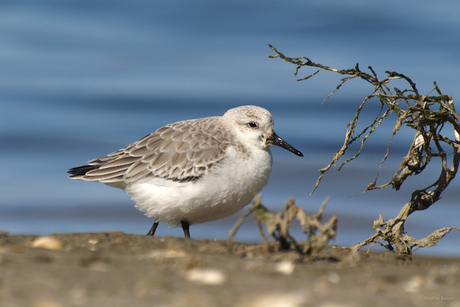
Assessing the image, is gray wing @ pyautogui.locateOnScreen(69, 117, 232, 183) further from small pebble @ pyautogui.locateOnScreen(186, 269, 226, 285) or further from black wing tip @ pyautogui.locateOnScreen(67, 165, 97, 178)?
small pebble @ pyautogui.locateOnScreen(186, 269, 226, 285)

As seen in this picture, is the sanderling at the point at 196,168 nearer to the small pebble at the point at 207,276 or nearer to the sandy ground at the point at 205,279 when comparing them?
the sandy ground at the point at 205,279

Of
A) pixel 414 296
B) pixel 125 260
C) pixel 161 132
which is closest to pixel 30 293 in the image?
pixel 125 260

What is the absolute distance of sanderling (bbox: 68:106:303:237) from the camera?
565 centimetres

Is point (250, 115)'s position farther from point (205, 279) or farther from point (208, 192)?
point (205, 279)

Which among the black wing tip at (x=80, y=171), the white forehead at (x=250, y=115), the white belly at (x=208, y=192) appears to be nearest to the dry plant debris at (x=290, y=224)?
the white belly at (x=208, y=192)

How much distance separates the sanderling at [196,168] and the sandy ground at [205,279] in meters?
1.57

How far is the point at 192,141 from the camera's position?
6039mm

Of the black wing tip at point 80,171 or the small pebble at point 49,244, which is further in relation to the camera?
the black wing tip at point 80,171

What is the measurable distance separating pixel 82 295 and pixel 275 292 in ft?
3.47

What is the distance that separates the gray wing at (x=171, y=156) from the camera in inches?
229

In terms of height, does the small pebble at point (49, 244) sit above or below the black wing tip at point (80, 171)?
below

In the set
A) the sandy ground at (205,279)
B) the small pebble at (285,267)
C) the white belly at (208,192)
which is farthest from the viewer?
the white belly at (208,192)

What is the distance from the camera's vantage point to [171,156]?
6.04 metres

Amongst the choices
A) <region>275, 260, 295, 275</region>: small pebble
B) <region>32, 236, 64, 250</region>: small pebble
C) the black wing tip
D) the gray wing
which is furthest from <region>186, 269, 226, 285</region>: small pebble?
the black wing tip
